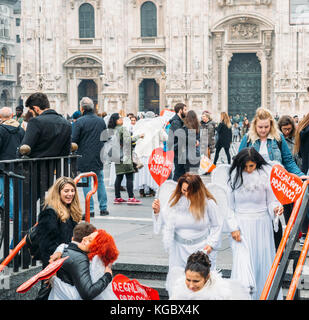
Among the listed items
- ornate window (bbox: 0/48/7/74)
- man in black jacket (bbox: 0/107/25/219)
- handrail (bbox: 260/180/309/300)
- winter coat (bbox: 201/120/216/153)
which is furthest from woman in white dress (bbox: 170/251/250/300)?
ornate window (bbox: 0/48/7/74)

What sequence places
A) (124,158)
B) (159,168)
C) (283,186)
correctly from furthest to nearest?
(124,158) → (159,168) → (283,186)

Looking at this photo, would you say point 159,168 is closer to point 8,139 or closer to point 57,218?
point 57,218

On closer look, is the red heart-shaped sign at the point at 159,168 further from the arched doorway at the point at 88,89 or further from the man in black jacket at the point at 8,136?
the arched doorway at the point at 88,89

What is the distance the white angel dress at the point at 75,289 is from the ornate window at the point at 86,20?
35.5m

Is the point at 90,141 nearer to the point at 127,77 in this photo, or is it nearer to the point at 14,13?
the point at 127,77

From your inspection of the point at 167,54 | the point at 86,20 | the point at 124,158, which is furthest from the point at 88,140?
the point at 86,20

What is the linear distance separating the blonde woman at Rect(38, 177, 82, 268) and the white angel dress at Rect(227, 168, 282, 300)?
1457mm

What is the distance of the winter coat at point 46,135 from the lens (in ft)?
23.6

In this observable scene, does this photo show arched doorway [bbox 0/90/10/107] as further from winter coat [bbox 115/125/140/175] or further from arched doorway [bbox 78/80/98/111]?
winter coat [bbox 115/125/140/175]

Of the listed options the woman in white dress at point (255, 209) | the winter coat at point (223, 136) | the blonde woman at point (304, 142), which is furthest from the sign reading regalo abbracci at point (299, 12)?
the winter coat at point (223, 136)

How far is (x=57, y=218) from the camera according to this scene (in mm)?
5750

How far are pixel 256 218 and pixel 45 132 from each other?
264 centimetres

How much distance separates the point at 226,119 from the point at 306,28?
59.0ft
